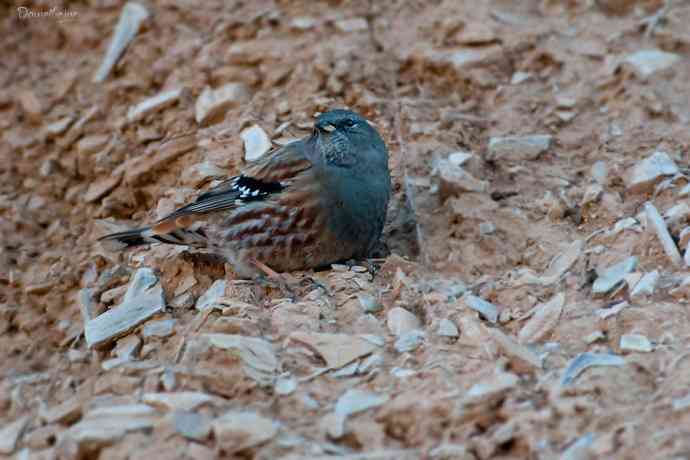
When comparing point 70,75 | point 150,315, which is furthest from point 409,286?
point 70,75

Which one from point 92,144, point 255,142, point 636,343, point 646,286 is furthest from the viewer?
point 92,144

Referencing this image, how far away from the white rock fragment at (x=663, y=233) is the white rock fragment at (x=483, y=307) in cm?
90

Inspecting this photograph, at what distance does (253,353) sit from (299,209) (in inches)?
57.7

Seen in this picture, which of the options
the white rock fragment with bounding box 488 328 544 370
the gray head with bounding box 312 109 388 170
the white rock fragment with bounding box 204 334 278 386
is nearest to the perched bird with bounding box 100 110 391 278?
the gray head with bounding box 312 109 388 170

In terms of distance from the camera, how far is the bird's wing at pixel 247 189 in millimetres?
5703

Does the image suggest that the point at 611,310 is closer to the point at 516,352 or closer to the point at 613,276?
the point at 613,276

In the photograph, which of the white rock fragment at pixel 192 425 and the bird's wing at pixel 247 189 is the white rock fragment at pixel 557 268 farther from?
the white rock fragment at pixel 192 425

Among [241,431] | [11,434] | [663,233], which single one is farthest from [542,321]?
[11,434]

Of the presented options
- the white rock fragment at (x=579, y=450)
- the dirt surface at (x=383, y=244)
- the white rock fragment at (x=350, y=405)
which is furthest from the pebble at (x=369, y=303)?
the white rock fragment at (x=579, y=450)

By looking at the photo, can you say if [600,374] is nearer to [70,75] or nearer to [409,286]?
[409,286]

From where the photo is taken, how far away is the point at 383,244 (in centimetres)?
595

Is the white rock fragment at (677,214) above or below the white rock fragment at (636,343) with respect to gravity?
below

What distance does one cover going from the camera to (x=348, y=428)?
380 centimetres

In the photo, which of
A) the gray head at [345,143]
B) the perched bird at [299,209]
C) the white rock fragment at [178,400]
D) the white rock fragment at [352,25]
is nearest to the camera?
the white rock fragment at [178,400]
